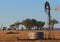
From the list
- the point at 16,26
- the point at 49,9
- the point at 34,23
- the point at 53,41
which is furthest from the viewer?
the point at 16,26

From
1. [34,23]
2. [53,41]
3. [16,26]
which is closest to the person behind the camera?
[53,41]

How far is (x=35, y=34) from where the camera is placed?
29.3 m

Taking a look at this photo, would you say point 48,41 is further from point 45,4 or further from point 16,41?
point 45,4

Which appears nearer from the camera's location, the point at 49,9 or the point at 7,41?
the point at 7,41

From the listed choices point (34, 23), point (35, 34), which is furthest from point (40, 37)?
point (34, 23)

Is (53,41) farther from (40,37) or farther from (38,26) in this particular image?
(38,26)

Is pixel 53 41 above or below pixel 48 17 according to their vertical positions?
below

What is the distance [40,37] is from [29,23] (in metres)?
95.4

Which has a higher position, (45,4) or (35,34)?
(45,4)

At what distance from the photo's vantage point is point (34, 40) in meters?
28.0

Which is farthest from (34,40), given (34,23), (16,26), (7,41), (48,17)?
(16,26)

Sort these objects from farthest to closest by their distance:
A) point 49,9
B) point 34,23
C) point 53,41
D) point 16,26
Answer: point 16,26 → point 34,23 → point 49,9 → point 53,41

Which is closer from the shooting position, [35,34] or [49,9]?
[35,34]

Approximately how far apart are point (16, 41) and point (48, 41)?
355 centimetres
